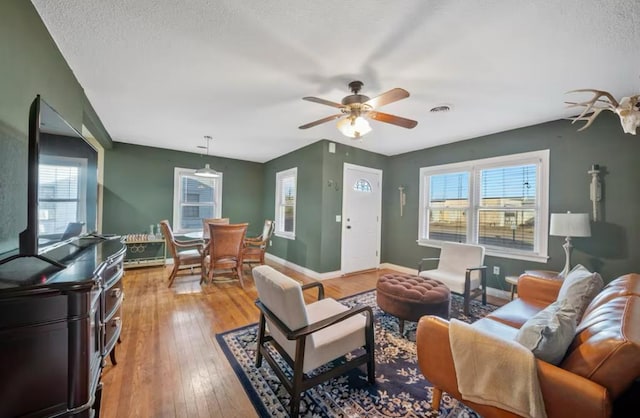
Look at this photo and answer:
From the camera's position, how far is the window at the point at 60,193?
1227 mm

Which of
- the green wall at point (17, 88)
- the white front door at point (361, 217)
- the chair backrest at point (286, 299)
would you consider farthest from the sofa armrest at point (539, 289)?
the green wall at point (17, 88)

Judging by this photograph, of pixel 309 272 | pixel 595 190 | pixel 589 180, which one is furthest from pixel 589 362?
pixel 309 272

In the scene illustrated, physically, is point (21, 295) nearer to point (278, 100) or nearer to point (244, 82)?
point (244, 82)

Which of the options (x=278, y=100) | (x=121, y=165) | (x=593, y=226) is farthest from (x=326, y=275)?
(x=121, y=165)

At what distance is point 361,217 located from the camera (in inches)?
192

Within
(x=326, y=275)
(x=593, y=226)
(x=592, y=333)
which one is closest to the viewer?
(x=592, y=333)

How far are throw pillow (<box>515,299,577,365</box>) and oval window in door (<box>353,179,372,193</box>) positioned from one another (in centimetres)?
369

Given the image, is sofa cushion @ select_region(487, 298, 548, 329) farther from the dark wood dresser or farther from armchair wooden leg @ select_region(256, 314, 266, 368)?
the dark wood dresser

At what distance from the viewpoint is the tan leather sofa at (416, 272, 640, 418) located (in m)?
0.92

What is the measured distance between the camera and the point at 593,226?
2914 millimetres

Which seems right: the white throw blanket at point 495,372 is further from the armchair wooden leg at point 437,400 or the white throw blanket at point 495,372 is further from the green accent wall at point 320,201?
the green accent wall at point 320,201

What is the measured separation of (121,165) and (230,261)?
319 cm

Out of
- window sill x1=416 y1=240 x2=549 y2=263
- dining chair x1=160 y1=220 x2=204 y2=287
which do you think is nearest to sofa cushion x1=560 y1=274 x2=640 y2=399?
window sill x1=416 y1=240 x2=549 y2=263

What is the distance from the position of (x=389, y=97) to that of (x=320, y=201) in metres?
2.57
